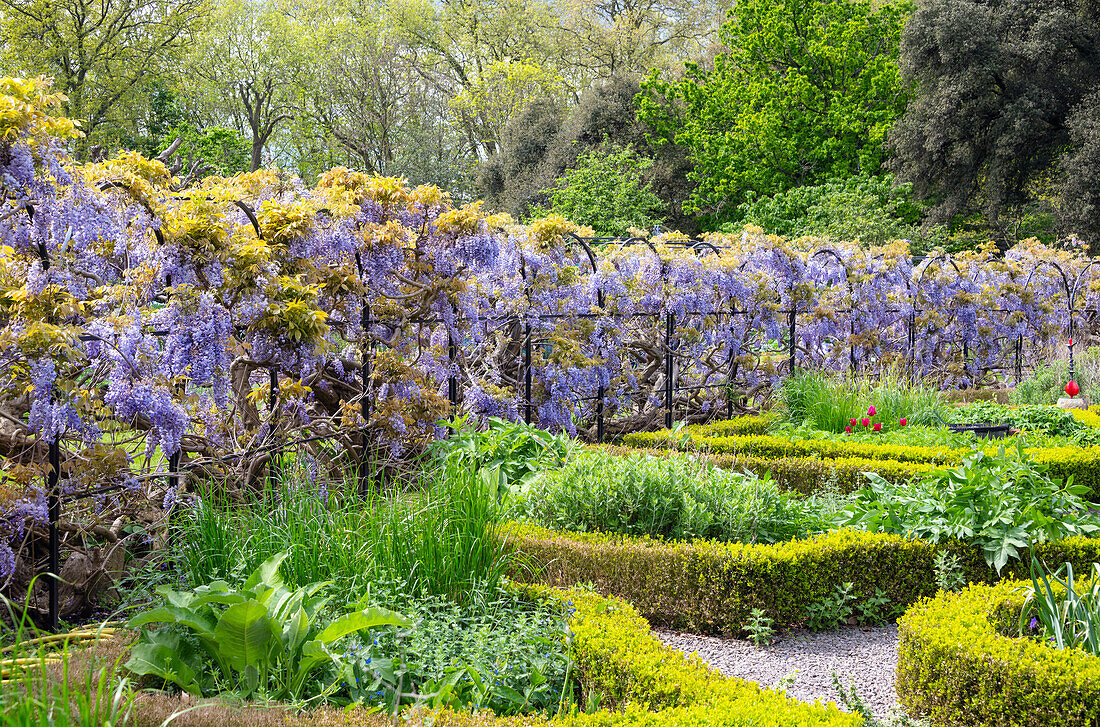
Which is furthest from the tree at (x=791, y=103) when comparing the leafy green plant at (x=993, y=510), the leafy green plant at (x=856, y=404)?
the leafy green plant at (x=993, y=510)

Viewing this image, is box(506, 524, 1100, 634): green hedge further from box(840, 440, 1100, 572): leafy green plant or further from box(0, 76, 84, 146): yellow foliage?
box(0, 76, 84, 146): yellow foliage

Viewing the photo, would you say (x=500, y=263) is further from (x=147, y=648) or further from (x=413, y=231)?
(x=147, y=648)

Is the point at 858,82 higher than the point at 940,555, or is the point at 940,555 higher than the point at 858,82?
the point at 858,82

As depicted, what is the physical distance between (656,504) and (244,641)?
98.9 inches

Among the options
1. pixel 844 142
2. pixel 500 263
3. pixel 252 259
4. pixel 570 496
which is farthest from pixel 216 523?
pixel 844 142

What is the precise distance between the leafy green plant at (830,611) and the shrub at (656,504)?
54 centimetres

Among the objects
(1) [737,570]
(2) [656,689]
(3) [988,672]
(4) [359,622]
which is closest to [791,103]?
(1) [737,570]

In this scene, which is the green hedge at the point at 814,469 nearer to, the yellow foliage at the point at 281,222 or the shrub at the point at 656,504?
the shrub at the point at 656,504

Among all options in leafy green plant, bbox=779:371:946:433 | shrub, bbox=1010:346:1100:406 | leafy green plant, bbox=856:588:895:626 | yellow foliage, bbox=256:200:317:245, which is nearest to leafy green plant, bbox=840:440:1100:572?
leafy green plant, bbox=856:588:895:626

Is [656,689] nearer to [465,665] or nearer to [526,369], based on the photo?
[465,665]

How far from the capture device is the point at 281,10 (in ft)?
95.8

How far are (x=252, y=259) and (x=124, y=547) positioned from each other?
62.1 inches

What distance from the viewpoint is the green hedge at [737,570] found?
425 centimetres

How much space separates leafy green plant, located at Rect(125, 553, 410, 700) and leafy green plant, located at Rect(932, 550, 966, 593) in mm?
2920
